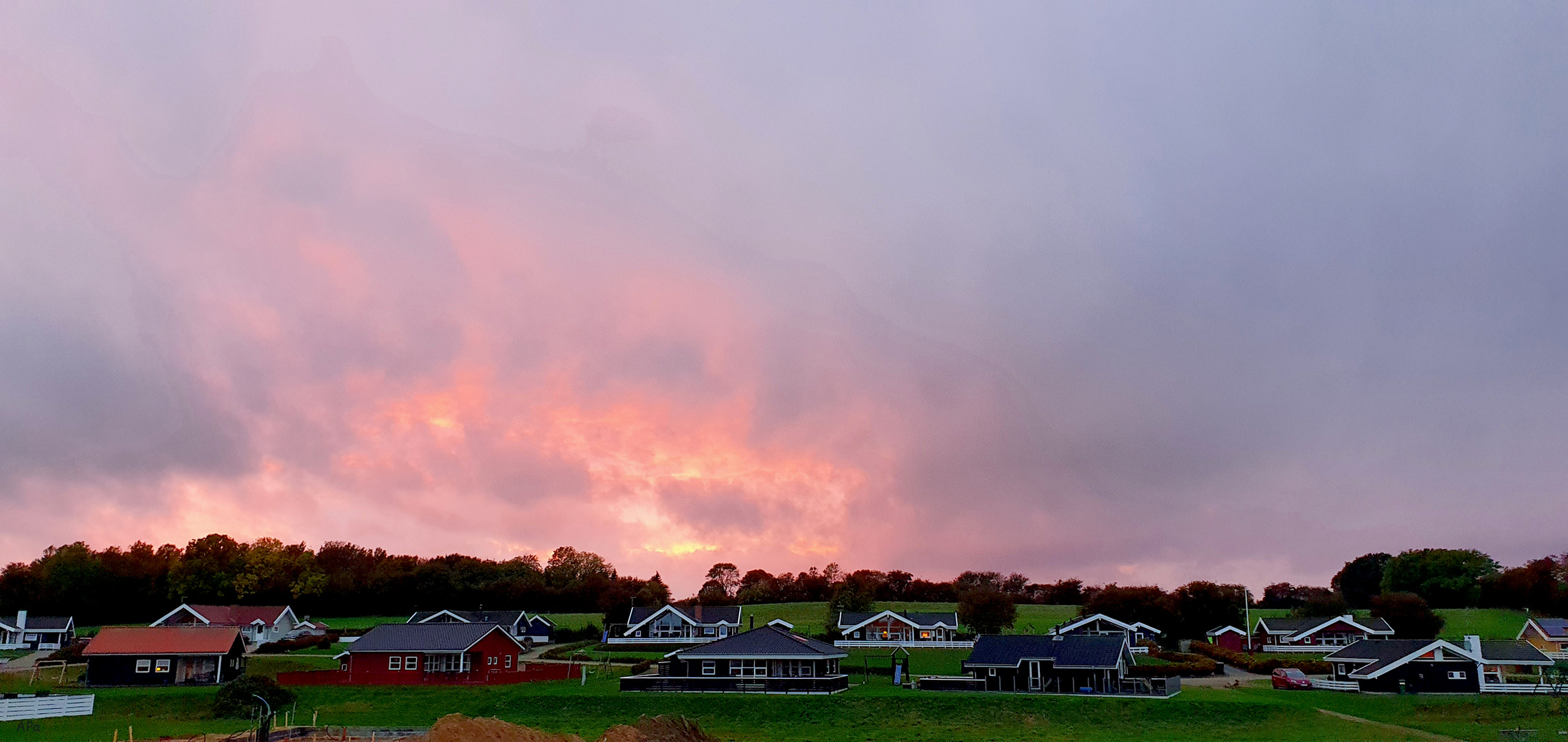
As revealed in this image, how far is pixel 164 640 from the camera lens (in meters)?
58.2

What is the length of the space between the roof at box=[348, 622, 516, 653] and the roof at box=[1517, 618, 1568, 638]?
250 feet

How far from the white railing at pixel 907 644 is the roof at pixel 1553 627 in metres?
43.5

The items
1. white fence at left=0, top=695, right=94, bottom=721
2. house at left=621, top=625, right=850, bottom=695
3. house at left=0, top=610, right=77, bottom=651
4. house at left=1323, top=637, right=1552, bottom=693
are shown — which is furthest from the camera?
house at left=0, top=610, right=77, bottom=651

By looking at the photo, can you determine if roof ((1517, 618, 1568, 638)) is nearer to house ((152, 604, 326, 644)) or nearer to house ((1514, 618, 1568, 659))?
house ((1514, 618, 1568, 659))

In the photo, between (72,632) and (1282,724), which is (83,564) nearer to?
(72,632)

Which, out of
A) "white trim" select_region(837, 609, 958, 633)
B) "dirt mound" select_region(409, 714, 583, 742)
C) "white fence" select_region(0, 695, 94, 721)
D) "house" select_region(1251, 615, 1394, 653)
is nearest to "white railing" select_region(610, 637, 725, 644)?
"white trim" select_region(837, 609, 958, 633)

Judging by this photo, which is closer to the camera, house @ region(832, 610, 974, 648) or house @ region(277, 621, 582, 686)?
house @ region(277, 621, 582, 686)

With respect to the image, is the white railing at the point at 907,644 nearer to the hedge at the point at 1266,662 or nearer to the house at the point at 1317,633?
the hedge at the point at 1266,662

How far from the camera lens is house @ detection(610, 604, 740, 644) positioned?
8475 centimetres

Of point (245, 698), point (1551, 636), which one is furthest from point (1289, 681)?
point (245, 698)

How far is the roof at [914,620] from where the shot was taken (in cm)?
8175

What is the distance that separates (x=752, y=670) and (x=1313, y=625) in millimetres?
51433

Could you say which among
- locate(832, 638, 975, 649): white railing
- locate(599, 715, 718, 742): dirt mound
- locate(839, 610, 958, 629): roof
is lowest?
locate(832, 638, 975, 649): white railing

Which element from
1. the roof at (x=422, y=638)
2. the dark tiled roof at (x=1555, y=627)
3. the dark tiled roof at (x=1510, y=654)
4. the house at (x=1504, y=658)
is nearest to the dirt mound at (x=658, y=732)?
the roof at (x=422, y=638)
